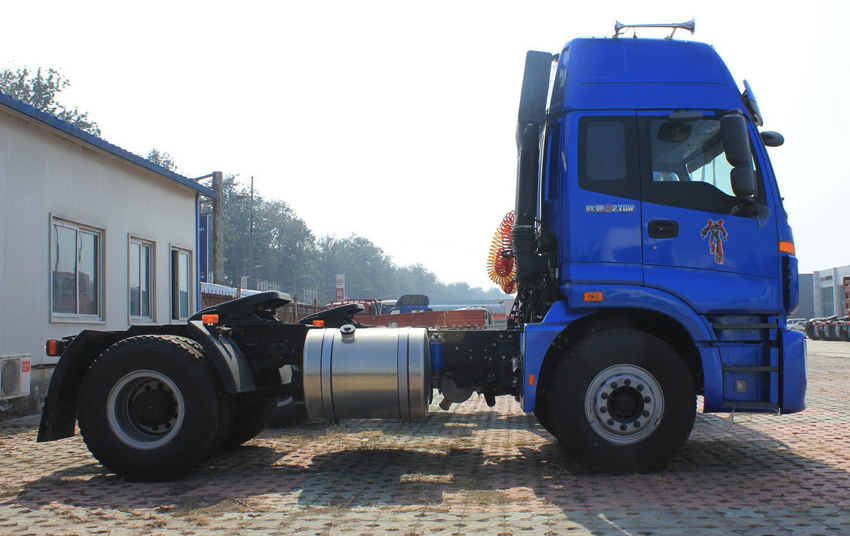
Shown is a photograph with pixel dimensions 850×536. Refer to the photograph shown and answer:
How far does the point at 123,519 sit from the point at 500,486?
2.75 meters

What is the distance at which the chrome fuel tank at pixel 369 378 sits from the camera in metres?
6.52

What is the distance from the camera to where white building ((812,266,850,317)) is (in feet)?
208

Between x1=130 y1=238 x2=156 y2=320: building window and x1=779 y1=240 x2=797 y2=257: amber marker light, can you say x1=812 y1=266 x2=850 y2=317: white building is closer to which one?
x1=130 y1=238 x2=156 y2=320: building window

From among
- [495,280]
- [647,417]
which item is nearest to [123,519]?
[647,417]

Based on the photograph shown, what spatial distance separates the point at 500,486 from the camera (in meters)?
5.77

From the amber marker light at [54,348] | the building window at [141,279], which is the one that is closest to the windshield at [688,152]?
the amber marker light at [54,348]

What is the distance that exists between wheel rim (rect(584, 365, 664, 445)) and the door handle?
1.13 metres

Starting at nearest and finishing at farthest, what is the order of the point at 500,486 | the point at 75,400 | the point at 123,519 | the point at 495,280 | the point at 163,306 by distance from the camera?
the point at 123,519 < the point at 500,486 < the point at 75,400 < the point at 495,280 < the point at 163,306

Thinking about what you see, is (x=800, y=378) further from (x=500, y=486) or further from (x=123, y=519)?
(x=123, y=519)

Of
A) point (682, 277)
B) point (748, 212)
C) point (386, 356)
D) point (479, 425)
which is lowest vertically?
point (479, 425)

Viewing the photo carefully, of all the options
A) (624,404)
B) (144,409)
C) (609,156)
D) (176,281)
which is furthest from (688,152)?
(176,281)

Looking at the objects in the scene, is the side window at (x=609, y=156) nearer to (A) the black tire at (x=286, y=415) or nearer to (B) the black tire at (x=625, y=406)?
(B) the black tire at (x=625, y=406)

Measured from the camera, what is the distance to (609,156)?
6344mm

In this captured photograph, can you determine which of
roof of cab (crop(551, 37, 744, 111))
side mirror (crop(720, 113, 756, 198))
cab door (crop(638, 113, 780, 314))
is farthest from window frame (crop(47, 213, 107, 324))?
side mirror (crop(720, 113, 756, 198))
